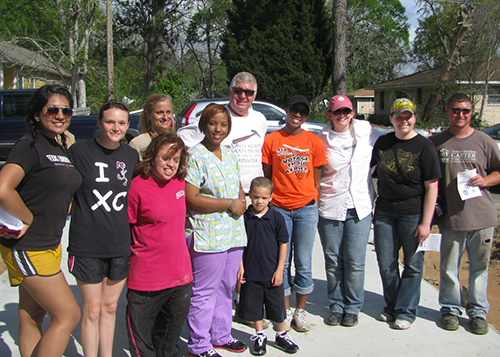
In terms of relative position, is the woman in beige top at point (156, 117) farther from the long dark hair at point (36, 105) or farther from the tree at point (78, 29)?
the tree at point (78, 29)

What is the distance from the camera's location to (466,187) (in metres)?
3.55

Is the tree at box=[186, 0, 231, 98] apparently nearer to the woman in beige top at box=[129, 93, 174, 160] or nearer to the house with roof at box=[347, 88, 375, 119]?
the house with roof at box=[347, 88, 375, 119]

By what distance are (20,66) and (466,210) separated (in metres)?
26.2

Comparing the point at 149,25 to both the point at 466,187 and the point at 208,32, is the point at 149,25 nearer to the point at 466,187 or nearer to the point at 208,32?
the point at 208,32

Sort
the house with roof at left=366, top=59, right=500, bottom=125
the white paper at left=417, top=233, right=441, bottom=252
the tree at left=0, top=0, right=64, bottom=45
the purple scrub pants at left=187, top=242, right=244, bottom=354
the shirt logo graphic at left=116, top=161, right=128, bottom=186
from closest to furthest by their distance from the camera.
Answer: the shirt logo graphic at left=116, top=161, right=128, bottom=186, the purple scrub pants at left=187, top=242, right=244, bottom=354, the white paper at left=417, top=233, right=441, bottom=252, the house with roof at left=366, top=59, right=500, bottom=125, the tree at left=0, top=0, right=64, bottom=45

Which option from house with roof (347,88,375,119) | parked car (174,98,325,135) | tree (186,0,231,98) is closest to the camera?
parked car (174,98,325,135)

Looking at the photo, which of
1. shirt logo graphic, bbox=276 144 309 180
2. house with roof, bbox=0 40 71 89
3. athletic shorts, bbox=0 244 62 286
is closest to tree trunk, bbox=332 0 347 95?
shirt logo graphic, bbox=276 144 309 180

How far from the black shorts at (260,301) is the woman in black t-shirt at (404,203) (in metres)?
1.13

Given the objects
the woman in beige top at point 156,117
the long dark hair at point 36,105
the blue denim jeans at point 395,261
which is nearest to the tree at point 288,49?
the woman in beige top at point 156,117

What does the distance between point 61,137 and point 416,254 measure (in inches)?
117

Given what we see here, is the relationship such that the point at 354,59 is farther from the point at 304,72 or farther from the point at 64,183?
the point at 64,183

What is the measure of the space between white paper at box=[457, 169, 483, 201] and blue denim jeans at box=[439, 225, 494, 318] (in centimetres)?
33

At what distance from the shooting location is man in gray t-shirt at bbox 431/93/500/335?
356 cm

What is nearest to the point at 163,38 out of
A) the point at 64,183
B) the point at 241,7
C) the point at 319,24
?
the point at 241,7
